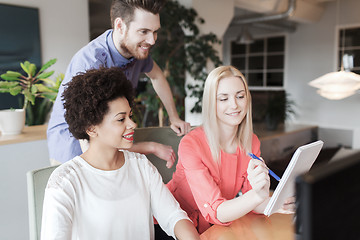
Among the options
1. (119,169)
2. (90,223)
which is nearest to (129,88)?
(119,169)

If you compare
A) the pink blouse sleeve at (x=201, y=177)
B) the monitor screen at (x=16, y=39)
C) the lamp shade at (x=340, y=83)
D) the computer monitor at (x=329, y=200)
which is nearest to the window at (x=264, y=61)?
the lamp shade at (x=340, y=83)

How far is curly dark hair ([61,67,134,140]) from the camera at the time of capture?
1053mm

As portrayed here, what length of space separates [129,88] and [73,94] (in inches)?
8.3

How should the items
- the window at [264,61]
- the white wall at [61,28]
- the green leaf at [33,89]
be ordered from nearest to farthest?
the green leaf at [33,89], the white wall at [61,28], the window at [264,61]

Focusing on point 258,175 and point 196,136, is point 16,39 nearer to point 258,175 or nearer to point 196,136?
point 196,136

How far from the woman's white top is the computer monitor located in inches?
29.5

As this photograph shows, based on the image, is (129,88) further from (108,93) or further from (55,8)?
(55,8)

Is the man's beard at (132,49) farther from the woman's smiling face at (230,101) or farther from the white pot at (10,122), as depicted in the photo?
the white pot at (10,122)

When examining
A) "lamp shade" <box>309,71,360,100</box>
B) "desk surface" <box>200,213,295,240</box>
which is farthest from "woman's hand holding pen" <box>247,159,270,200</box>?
"lamp shade" <box>309,71,360,100</box>

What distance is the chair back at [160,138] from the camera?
1.61m

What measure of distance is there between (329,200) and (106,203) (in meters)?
0.80

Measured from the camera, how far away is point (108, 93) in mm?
1079

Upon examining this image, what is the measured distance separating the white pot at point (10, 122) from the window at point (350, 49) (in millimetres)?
6442

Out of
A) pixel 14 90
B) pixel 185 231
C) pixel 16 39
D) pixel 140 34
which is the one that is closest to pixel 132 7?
pixel 140 34
